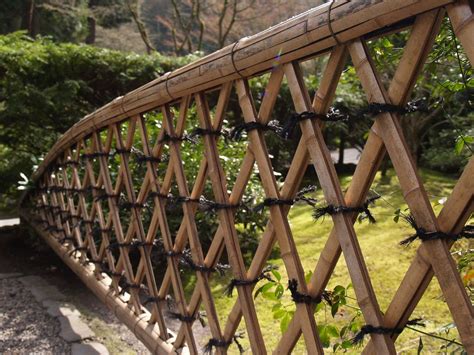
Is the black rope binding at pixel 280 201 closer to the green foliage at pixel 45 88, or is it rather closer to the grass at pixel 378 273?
the grass at pixel 378 273

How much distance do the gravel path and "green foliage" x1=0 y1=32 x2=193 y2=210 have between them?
192 cm

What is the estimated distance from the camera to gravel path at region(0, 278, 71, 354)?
2.29 meters

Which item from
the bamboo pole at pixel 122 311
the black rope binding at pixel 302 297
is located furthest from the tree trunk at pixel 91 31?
the black rope binding at pixel 302 297

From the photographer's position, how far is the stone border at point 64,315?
2.30 m

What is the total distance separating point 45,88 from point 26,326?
3280mm

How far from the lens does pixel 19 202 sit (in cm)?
455

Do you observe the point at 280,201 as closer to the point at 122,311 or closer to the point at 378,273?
the point at 122,311

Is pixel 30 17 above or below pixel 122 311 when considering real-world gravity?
above

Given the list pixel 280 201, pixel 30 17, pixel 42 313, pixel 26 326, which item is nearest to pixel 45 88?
pixel 42 313

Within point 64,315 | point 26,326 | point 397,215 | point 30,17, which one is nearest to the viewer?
point 397,215

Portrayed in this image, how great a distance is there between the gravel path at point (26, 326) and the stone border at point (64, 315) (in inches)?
1.4

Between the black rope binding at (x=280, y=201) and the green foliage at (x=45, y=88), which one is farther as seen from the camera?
the green foliage at (x=45, y=88)

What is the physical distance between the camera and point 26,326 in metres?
2.54

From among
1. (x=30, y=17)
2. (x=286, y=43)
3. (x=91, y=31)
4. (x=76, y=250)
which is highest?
(x=91, y=31)
